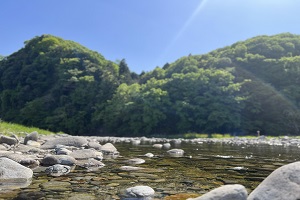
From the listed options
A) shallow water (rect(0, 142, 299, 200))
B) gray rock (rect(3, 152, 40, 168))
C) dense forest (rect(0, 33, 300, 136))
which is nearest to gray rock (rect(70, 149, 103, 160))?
gray rock (rect(3, 152, 40, 168))

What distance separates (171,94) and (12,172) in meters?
37.3

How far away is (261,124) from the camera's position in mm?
38844

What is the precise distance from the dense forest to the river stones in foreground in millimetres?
33163

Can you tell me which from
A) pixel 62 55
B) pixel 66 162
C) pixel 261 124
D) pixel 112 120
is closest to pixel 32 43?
pixel 62 55

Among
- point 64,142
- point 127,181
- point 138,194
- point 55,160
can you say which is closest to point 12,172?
point 55,160

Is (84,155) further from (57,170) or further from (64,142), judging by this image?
(64,142)

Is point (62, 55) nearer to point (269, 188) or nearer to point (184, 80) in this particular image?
point (184, 80)

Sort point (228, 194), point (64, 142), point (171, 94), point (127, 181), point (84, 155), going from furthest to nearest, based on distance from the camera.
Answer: point (171, 94) → point (64, 142) → point (84, 155) → point (127, 181) → point (228, 194)

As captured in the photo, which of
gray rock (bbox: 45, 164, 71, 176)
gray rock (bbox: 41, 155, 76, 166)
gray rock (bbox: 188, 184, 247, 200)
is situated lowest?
gray rock (bbox: 45, 164, 71, 176)

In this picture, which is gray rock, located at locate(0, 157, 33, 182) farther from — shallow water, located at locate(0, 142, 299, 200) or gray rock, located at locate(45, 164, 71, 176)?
gray rock, located at locate(45, 164, 71, 176)

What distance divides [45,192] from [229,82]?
39081 millimetres

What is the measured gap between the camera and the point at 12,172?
16.5ft

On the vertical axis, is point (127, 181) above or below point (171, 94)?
below

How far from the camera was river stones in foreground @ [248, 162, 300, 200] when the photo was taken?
11.0 ft
